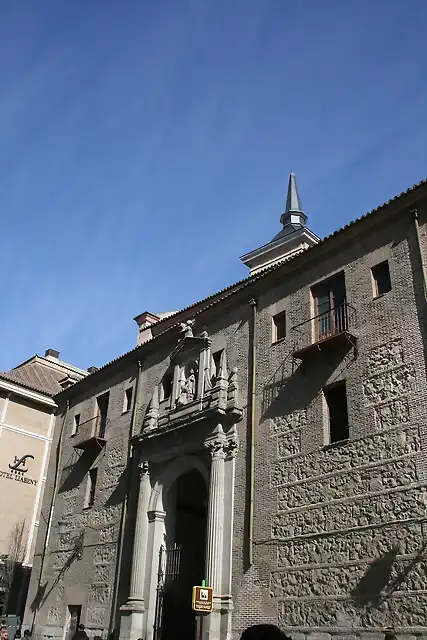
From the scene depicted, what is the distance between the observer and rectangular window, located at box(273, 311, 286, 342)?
1834 cm

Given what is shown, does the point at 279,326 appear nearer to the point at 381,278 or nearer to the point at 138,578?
the point at 381,278

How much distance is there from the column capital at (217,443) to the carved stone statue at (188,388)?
84.0 inches

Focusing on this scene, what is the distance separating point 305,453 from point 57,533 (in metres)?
13.3

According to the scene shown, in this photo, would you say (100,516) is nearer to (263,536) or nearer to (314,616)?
(263,536)

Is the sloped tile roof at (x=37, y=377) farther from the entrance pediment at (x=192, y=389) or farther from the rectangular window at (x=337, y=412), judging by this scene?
the rectangular window at (x=337, y=412)

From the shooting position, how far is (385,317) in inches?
596

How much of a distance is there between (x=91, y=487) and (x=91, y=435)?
→ 2.18 meters

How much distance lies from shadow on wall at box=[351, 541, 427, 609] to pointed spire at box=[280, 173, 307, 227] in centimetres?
3316

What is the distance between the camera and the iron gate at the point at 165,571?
18416 mm

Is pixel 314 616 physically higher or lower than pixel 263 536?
lower

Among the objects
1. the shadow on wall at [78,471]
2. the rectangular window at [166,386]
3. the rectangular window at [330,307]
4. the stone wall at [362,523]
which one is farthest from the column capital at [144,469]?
the rectangular window at [330,307]

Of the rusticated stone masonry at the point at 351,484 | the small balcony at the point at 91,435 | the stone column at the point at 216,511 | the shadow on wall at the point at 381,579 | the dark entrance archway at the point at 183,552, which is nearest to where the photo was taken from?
the shadow on wall at the point at 381,579

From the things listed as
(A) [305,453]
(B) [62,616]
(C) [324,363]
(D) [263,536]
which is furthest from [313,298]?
(B) [62,616]

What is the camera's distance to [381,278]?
15.9 m
